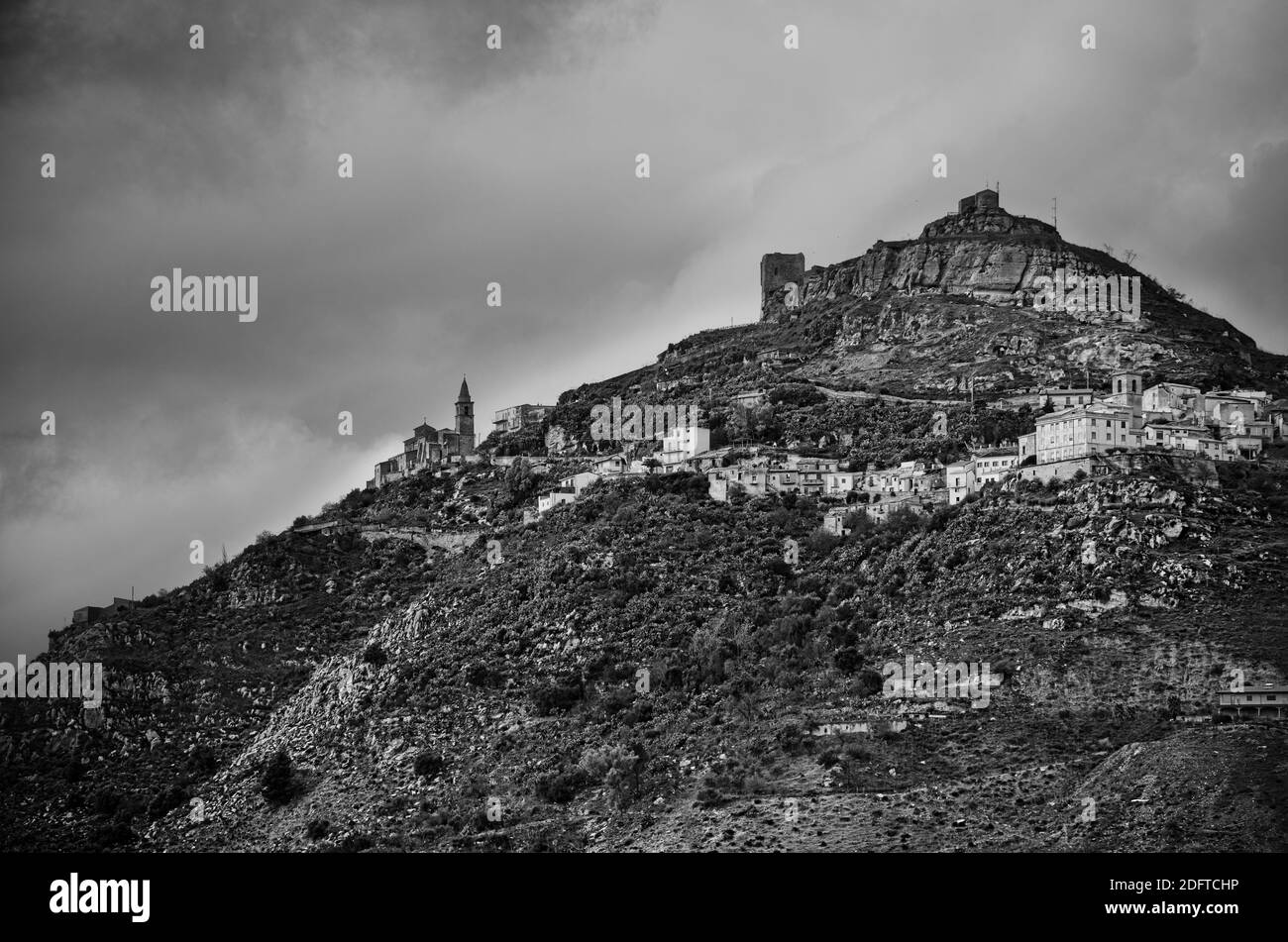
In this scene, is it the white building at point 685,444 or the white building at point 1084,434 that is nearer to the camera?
the white building at point 1084,434

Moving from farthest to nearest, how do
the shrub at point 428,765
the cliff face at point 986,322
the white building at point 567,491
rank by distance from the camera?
the cliff face at point 986,322, the white building at point 567,491, the shrub at point 428,765

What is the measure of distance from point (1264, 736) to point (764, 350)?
6234cm

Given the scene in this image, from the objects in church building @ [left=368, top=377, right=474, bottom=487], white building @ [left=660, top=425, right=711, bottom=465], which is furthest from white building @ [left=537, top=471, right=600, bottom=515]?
church building @ [left=368, top=377, right=474, bottom=487]

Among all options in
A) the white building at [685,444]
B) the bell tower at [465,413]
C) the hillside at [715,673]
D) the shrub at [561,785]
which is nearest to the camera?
the hillside at [715,673]

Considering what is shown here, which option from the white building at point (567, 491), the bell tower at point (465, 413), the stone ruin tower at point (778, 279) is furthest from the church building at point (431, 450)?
the stone ruin tower at point (778, 279)

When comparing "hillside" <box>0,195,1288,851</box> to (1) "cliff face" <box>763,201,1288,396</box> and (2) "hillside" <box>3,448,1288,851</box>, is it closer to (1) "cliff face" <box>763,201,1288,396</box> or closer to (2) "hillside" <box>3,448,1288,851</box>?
(2) "hillside" <box>3,448,1288,851</box>

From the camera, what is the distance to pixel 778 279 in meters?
117

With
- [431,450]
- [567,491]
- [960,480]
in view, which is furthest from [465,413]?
[960,480]

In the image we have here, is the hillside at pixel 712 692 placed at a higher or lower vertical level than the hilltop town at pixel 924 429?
lower

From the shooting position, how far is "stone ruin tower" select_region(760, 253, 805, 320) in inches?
4540

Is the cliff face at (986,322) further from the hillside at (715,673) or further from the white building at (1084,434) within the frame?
the white building at (1084,434)

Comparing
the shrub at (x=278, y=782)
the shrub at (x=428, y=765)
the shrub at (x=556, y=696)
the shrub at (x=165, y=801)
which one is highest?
the shrub at (x=556, y=696)

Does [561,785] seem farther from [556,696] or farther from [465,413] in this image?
[465,413]

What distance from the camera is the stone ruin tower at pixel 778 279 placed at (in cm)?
11531
